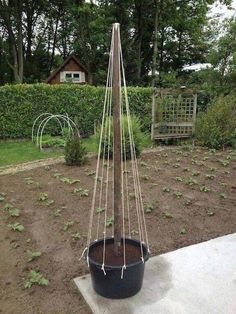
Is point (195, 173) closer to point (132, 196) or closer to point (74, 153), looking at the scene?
point (132, 196)

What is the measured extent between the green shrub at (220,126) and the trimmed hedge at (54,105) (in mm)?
1808

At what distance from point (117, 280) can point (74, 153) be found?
14.0ft

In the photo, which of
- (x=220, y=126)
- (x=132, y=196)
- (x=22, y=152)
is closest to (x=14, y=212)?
(x=132, y=196)

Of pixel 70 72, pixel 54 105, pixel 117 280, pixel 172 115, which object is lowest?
pixel 117 280

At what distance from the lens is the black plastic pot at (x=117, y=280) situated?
238 centimetres

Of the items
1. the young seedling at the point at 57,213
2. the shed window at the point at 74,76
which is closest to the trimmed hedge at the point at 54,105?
the young seedling at the point at 57,213

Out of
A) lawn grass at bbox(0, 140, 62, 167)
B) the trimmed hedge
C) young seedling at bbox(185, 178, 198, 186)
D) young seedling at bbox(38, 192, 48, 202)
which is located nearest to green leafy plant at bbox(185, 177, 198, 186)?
young seedling at bbox(185, 178, 198, 186)

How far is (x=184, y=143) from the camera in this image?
29.3ft

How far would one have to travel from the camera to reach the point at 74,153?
646cm

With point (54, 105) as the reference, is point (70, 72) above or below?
above

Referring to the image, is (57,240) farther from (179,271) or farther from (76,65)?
(76,65)

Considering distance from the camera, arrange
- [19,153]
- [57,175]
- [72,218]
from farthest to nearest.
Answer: [19,153], [57,175], [72,218]

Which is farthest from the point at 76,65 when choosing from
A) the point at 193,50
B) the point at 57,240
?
the point at 57,240

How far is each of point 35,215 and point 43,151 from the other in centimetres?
416
